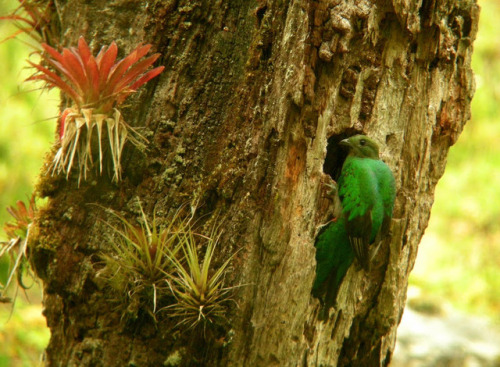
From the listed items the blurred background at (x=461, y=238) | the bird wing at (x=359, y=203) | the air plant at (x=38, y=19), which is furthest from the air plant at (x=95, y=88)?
the blurred background at (x=461, y=238)

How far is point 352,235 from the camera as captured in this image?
2865 mm

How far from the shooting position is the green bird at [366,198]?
286 cm

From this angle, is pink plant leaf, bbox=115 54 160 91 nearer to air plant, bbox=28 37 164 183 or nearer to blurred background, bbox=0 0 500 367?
air plant, bbox=28 37 164 183

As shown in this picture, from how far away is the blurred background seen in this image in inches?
219

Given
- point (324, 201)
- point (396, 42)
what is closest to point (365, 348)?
point (324, 201)

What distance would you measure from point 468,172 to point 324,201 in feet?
14.3

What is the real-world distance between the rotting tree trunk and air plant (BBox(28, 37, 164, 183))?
0.23m

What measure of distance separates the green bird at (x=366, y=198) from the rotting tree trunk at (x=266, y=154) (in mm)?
93

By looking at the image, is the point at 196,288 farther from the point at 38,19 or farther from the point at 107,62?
the point at 38,19

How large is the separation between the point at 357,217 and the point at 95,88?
1689mm

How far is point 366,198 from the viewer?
296cm

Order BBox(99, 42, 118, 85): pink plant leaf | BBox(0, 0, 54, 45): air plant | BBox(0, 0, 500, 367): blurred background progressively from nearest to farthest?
BBox(99, 42, 118, 85): pink plant leaf → BBox(0, 0, 54, 45): air plant → BBox(0, 0, 500, 367): blurred background

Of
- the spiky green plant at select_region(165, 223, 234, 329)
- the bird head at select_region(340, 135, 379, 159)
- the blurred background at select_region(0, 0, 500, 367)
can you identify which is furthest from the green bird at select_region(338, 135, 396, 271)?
→ the blurred background at select_region(0, 0, 500, 367)

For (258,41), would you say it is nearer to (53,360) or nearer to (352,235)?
(352,235)
